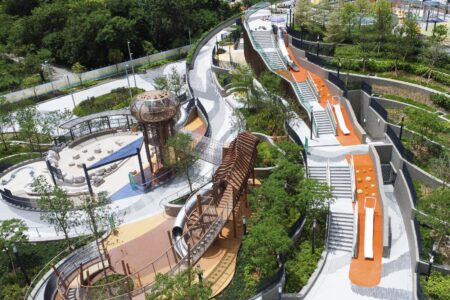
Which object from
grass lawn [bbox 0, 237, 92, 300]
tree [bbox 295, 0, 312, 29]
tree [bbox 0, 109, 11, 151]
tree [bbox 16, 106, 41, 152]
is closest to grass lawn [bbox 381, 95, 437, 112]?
tree [bbox 295, 0, 312, 29]

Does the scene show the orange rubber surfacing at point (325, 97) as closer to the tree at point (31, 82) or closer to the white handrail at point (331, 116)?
the white handrail at point (331, 116)

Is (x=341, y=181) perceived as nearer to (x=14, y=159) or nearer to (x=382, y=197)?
(x=382, y=197)

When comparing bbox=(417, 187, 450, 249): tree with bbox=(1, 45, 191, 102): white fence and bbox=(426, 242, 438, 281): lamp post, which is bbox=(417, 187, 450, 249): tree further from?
bbox=(1, 45, 191, 102): white fence

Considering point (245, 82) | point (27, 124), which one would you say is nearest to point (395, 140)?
point (245, 82)

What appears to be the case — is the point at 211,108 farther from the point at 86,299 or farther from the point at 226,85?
the point at 86,299

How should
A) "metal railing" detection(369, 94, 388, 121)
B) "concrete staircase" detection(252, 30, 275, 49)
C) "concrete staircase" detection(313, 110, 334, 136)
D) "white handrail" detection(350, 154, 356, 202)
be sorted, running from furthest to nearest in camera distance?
"concrete staircase" detection(252, 30, 275, 49), "concrete staircase" detection(313, 110, 334, 136), "metal railing" detection(369, 94, 388, 121), "white handrail" detection(350, 154, 356, 202)

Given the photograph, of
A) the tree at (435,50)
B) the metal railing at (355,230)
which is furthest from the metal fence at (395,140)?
the tree at (435,50)
